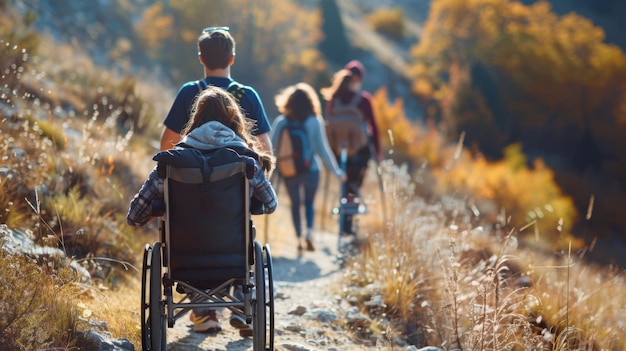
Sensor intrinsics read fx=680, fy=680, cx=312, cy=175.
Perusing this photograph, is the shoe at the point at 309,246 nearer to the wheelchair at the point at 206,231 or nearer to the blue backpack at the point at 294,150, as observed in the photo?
the blue backpack at the point at 294,150

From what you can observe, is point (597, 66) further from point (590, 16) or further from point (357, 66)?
point (357, 66)

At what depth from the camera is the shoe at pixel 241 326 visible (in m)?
4.35

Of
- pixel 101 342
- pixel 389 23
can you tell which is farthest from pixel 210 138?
pixel 389 23

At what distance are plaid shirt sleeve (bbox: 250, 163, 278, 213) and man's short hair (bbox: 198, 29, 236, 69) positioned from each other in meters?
→ 0.97

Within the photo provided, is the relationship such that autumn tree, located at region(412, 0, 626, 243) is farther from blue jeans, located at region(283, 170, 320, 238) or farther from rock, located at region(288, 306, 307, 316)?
rock, located at region(288, 306, 307, 316)

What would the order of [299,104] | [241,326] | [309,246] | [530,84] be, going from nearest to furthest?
[241,326] < [299,104] < [309,246] < [530,84]

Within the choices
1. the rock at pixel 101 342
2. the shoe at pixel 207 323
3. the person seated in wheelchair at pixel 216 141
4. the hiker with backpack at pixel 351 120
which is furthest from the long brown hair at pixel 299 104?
the rock at pixel 101 342

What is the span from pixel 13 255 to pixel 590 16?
8309cm

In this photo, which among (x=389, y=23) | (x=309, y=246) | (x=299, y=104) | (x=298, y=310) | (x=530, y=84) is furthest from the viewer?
(x=389, y=23)

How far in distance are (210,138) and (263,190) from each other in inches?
15.8

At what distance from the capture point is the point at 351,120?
810 cm

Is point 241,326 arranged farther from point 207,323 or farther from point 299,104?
point 299,104

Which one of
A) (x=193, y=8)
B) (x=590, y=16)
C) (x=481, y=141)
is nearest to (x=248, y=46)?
Result: (x=193, y=8)

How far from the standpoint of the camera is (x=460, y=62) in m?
47.1
